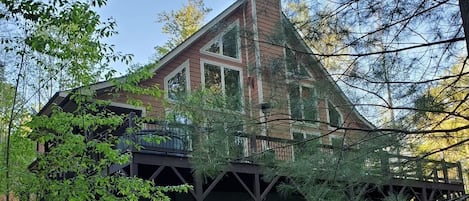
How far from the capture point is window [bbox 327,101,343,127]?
206 inches

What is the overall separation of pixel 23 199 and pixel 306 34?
4108 mm

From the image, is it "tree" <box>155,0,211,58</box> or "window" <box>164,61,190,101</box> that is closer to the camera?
"window" <box>164,61,190,101</box>

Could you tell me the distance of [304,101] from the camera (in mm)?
5363

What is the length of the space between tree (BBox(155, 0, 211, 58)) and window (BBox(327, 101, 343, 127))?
14.2 m

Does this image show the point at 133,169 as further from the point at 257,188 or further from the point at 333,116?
the point at 333,116

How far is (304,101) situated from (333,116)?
0.31 meters

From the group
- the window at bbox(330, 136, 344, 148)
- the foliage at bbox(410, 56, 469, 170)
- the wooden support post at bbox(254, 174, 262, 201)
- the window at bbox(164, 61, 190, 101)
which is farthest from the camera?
the window at bbox(164, 61, 190, 101)

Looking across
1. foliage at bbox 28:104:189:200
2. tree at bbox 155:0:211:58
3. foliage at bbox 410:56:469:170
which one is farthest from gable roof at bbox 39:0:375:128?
tree at bbox 155:0:211:58

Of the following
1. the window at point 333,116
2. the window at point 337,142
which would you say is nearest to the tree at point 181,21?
the window at point 337,142

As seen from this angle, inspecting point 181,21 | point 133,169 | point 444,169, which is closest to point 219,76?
point 133,169

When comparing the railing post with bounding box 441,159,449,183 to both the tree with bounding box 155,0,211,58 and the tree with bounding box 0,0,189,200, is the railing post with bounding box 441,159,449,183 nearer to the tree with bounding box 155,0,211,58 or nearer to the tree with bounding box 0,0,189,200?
the tree with bounding box 0,0,189,200

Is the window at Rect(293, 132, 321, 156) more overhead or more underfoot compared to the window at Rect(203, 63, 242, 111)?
more underfoot

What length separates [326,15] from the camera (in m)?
5.18

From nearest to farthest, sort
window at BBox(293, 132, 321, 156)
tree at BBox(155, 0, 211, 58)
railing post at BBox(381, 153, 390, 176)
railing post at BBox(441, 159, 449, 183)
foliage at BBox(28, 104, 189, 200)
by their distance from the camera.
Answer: railing post at BBox(381, 153, 390, 176)
window at BBox(293, 132, 321, 156)
railing post at BBox(441, 159, 449, 183)
foliage at BBox(28, 104, 189, 200)
tree at BBox(155, 0, 211, 58)
